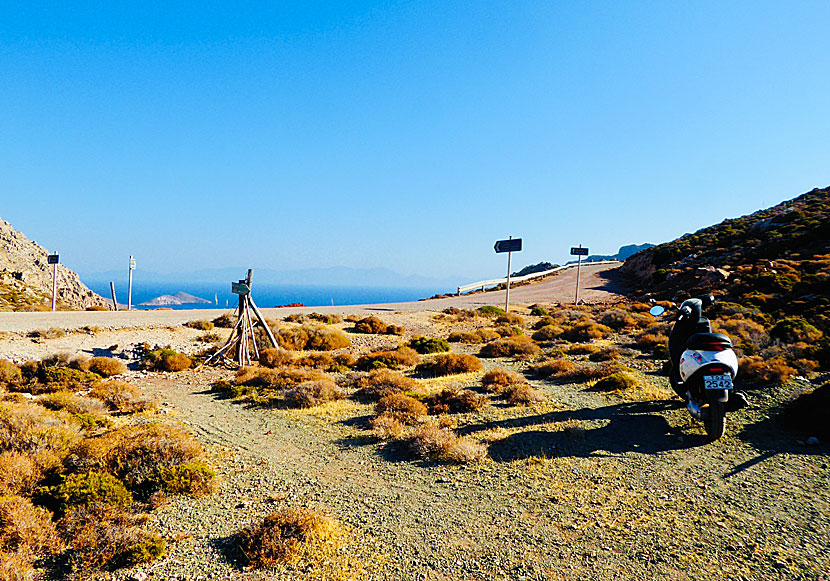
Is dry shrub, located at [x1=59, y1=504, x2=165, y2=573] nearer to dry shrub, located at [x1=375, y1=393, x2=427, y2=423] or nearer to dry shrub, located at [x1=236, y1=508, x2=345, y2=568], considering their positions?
dry shrub, located at [x1=236, y1=508, x2=345, y2=568]

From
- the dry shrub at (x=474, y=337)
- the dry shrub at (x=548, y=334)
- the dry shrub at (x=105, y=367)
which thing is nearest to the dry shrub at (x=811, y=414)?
the dry shrub at (x=548, y=334)

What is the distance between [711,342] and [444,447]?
4.45 meters

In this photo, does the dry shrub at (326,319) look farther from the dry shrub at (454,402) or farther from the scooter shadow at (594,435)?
the scooter shadow at (594,435)

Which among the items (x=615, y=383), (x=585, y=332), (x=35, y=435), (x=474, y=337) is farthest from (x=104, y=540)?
(x=585, y=332)

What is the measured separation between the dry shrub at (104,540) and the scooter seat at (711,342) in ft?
24.9

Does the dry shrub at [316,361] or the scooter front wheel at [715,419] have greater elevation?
the scooter front wheel at [715,419]

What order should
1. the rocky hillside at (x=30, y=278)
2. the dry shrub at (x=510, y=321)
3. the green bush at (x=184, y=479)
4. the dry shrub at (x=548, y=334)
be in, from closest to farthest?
the green bush at (x=184, y=479) → the dry shrub at (x=548, y=334) → the dry shrub at (x=510, y=321) → the rocky hillside at (x=30, y=278)

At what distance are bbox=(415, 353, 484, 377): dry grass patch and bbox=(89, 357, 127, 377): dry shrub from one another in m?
8.92

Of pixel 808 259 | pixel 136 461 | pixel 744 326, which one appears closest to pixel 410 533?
pixel 136 461

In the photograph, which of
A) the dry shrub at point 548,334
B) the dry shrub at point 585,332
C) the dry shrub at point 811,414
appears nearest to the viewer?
the dry shrub at point 811,414

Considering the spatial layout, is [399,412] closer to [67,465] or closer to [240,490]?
[240,490]

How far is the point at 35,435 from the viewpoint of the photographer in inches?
241

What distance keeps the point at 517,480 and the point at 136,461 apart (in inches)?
195

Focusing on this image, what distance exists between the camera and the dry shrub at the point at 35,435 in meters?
5.82
